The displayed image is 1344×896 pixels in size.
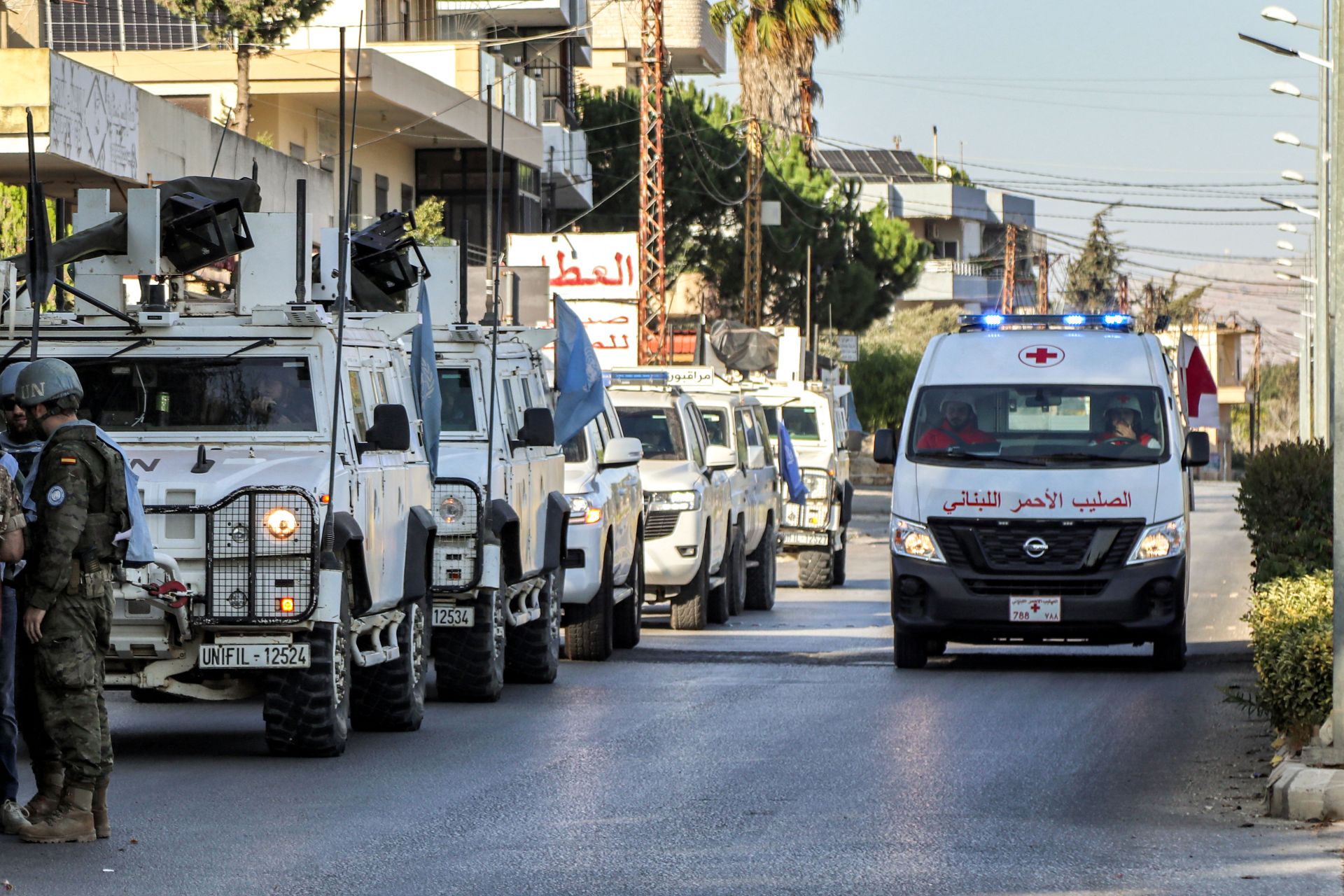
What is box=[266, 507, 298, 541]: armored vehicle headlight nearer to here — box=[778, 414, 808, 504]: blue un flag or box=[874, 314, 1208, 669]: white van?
box=[874, 314, 1208, 669]: white van

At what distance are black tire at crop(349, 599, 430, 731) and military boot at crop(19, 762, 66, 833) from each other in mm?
3692

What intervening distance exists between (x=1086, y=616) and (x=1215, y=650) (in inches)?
114

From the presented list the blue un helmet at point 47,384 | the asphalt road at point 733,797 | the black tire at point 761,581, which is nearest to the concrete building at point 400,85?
the black tire at point 761,581

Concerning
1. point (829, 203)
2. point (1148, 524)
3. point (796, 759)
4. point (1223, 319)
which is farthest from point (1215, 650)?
point (1223, 319)

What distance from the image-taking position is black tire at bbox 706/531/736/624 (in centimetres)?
2241

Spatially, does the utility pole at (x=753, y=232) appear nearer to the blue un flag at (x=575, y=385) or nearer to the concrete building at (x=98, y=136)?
the concrete building at (x=98, y=136)

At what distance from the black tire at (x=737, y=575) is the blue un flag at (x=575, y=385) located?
591 centimetres

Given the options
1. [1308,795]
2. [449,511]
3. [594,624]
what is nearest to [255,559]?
[449,511]

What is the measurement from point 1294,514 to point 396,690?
6.66 m

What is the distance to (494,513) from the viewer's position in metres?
14.5

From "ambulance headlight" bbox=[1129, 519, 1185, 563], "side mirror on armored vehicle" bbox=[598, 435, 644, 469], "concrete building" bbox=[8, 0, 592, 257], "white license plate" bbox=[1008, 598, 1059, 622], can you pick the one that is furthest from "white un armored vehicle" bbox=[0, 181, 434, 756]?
"concrete building" bbox=[8, 0, 592, 257]

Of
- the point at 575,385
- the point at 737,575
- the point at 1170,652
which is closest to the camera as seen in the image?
the point at 1170,652

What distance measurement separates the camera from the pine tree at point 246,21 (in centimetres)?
3228

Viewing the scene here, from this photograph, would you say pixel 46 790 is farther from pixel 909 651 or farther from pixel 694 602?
pixel 694 602
